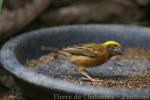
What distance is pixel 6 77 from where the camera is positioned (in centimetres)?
397

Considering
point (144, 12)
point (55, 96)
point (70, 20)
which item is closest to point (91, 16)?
Result: point (70, 20)

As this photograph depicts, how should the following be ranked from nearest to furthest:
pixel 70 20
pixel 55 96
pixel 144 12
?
pixel 55 96 → pixel 70 20 → pixel 144 12

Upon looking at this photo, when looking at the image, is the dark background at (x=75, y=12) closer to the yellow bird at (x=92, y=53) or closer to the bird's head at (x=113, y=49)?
the yellow bird at (x=92, y=53)

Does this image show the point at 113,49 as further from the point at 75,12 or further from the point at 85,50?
the point at 75,12

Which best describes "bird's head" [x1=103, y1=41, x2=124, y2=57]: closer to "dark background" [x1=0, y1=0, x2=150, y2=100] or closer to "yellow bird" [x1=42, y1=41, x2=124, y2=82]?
"yellow bird" [x1=42, y1=41, x2=124, y2=82]

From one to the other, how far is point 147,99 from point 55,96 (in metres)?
0.56

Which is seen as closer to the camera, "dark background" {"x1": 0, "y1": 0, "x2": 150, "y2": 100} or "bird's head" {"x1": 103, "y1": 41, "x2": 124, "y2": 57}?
"bird's head" {"x1": 103, "y1": 41, "x2": 124, "y2": 57}

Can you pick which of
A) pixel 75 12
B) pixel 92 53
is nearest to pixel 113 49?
pixel 92 53

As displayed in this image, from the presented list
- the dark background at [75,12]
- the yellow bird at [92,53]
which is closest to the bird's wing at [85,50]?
the yellow bird at [92,53]

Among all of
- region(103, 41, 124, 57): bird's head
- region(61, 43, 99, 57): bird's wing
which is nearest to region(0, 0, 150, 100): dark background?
region(61, 43, 99, 57): bird's wing

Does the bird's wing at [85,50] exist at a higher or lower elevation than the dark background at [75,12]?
lower

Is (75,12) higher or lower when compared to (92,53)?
higher

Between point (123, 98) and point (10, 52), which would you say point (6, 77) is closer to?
point (10, 52)

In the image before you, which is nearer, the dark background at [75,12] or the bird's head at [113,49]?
the bird's head at [113,49]
